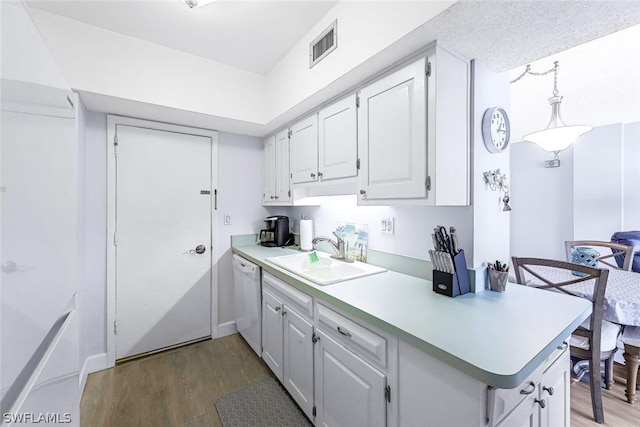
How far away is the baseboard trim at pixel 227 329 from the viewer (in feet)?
9.21

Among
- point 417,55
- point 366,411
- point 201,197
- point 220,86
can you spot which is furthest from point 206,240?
point 417,55

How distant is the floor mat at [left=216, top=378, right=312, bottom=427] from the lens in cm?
166

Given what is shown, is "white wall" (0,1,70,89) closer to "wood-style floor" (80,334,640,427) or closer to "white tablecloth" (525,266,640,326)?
"wood-style floor" (80,334,640,427)

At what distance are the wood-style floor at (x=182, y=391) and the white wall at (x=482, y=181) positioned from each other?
1.31m

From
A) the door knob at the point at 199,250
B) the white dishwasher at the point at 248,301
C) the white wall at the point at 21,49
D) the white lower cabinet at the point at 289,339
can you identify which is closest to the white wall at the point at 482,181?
the white lower cabinet at the point at 289,339

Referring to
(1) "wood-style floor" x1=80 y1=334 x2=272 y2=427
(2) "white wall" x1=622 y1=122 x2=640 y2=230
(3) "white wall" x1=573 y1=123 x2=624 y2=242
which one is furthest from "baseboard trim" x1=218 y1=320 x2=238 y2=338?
(2) "white wall" x1=622 y1=122 x2=640 y2=230

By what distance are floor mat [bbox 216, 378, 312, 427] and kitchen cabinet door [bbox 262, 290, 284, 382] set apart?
0.40 ft

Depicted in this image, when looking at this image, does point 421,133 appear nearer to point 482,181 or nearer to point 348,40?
point 482,181

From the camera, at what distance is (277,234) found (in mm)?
2865

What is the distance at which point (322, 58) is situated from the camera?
176 cm

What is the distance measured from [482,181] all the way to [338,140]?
94 centimetres

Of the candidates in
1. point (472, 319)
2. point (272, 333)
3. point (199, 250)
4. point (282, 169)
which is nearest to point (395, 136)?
point (472, 319)

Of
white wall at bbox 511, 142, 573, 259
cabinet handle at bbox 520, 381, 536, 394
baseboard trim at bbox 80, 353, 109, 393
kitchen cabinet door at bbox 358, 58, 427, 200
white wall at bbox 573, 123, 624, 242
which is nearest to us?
cabinet handle at bbox 520, 381, 536, 394

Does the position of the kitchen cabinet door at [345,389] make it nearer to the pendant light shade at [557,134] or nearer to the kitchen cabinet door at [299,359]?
the kitchen cabinet door at [299,359]
